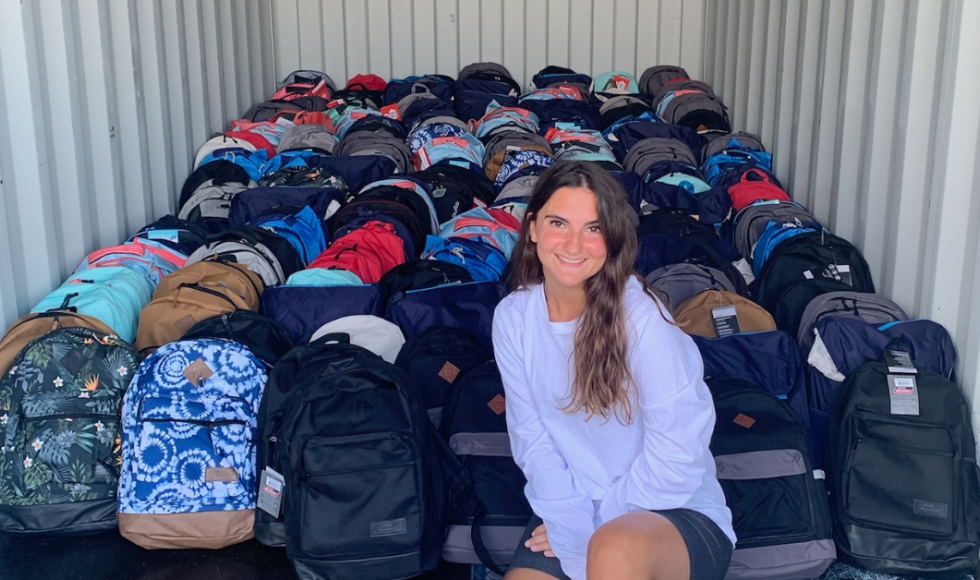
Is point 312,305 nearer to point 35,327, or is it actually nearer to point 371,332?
point 371,332

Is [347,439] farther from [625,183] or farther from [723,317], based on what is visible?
[625,183]

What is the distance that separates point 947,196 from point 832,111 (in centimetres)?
162

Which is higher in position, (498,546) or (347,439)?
(347,439)

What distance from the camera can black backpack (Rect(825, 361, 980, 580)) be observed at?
3006 millimetres

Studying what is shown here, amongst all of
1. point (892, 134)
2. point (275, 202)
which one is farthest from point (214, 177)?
point (892, 134)

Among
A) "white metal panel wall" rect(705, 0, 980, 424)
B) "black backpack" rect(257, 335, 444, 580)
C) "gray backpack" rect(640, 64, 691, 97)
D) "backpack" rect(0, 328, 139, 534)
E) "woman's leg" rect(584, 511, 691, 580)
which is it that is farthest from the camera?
"gray backpack" rect(640, 64, 691, 97)

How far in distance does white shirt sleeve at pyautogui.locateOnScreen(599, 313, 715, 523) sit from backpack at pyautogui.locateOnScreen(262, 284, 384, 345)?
1.69m

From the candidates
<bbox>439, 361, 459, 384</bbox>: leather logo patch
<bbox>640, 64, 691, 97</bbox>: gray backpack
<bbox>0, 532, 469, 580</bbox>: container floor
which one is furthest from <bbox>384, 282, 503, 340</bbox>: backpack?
<bbox>640, 64, 691, 97</bbox>: gray backpack

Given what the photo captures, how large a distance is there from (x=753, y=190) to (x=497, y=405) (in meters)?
2.54

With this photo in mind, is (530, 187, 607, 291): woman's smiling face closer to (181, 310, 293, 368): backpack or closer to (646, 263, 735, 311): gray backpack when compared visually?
(181, 310, 293, 368): backpack

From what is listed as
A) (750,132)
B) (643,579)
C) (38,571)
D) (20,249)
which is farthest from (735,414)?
(750,132)

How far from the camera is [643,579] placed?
2.17 meters

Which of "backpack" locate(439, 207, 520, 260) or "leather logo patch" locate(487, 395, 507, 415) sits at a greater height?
"backpack" locate(439, 207, 520, 260)

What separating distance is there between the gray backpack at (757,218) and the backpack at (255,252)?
2112 millimetres
